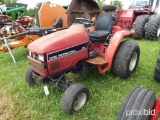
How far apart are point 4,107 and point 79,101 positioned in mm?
1190

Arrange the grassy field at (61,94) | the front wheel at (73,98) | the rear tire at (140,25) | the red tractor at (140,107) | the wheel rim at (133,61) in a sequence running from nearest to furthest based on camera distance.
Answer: the red tractor at (140,107) → the front wheel at (73,98) → the grassy field at (61,94) → the wheel rim at (133,61) → the rear tire at (140,25)

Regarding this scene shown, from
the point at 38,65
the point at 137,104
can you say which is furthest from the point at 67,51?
the point at 137,104

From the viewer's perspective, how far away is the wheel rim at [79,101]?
275 cm

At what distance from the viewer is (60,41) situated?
272cm

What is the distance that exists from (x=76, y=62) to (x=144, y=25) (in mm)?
4103

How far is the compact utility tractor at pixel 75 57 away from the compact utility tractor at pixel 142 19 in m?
2.20

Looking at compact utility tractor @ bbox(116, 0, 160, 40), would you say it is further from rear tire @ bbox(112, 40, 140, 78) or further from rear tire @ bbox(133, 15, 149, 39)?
rear tire @ bbox(112, 40, 140, 78)

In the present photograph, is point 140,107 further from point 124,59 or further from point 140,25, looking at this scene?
point 140,25

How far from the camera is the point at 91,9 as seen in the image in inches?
222

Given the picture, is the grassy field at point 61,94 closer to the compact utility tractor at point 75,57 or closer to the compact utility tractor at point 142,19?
the compact utility tractor at point 75,57

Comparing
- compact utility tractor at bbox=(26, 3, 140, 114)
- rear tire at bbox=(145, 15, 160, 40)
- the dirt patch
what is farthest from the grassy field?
rear tire at bbox=(145, 15, 160, 40)

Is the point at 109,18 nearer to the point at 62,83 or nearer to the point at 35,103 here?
the point at 62,83

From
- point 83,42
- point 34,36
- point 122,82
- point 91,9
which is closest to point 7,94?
point 83,42

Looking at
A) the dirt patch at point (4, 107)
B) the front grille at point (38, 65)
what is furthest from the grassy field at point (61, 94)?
the front grille at point (38, 65)
